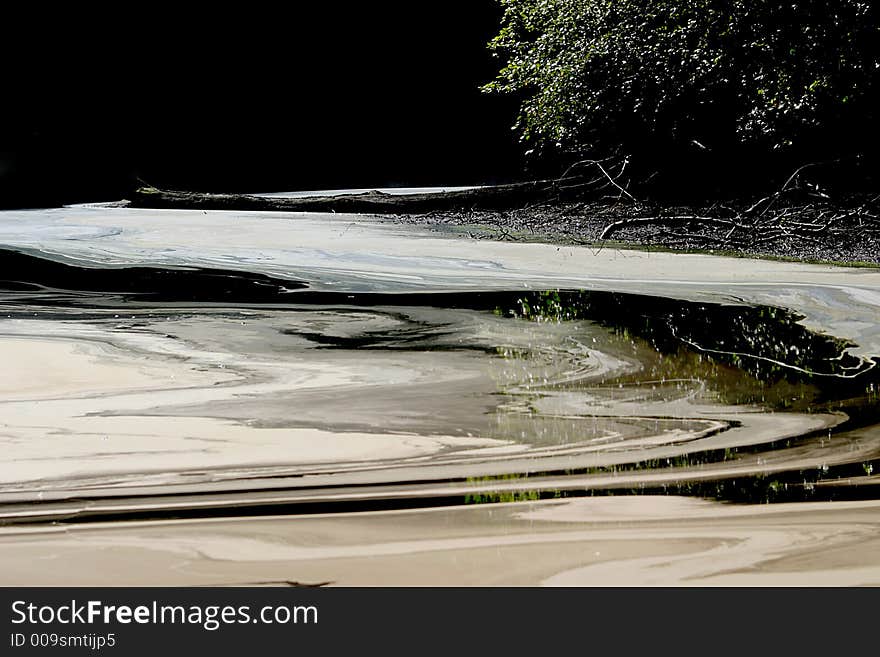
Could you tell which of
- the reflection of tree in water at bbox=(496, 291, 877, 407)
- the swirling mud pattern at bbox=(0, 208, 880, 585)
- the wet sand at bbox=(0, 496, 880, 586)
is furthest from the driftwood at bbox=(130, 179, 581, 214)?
the wet sand at bbox=(0, 496, 880, 586)

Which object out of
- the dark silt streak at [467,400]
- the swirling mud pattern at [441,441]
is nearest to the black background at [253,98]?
the dark silt streak at [467,400]

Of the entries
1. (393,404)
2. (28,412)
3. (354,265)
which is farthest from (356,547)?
(354,265)

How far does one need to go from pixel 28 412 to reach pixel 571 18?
366 cm

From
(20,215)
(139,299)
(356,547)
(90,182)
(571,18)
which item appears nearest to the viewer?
(356,547)

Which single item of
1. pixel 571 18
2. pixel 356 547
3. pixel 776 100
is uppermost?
pixel 571 18

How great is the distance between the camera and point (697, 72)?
167 inches

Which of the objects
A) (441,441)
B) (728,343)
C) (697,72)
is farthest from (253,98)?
(441,441)

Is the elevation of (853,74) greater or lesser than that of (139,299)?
greater

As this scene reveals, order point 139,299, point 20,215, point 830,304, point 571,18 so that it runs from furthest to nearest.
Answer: point 20,215
point 571,18
point 139,299
point 830,304

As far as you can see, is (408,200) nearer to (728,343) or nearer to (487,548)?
(728,343)

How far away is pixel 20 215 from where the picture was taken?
18.5 feet

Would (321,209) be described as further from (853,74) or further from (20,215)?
(853,74)

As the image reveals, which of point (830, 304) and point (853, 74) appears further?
point (853, 74)

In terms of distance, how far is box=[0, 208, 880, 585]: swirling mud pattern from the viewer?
0.93 m
